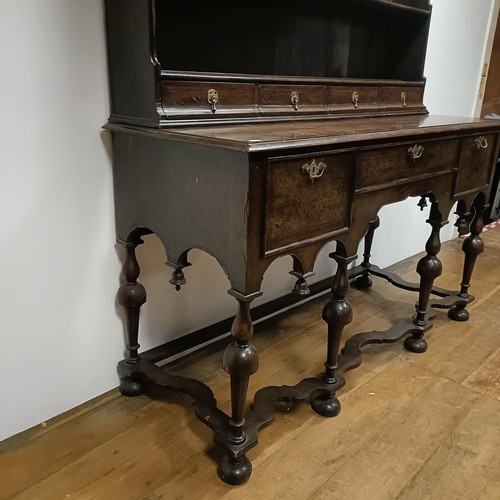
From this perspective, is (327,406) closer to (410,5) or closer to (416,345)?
(416,345)

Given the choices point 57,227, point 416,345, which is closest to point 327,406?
point 416,345

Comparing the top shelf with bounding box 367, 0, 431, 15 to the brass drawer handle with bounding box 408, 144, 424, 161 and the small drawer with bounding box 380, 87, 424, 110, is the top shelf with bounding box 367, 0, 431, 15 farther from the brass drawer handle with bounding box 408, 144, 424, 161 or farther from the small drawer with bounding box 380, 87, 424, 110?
the brass drawer handle with bounding box 408, 144, 424, 161

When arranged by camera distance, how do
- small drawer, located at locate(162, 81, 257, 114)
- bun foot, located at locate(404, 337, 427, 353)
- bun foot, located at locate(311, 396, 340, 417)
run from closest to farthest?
small drawer, located at locate(162, 81, 257, 114), bun foot, located at locate(311, 396, 340, 417), bun foot, located at locate(404, 337, 427, 353)

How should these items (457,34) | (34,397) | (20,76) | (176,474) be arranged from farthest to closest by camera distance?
(457,34) < (34,397) < (176,474) < (20,76)

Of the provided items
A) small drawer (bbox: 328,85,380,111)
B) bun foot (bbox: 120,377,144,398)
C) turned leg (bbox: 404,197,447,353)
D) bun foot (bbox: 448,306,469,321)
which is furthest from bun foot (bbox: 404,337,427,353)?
bun foot (bbox: 120,377,144,398)

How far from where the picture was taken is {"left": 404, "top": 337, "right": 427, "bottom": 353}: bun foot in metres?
1.95

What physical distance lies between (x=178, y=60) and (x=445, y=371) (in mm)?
1424

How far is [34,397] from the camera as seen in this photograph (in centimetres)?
143

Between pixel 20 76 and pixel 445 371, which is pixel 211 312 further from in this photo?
pixel 20 76

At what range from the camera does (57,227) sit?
136cm

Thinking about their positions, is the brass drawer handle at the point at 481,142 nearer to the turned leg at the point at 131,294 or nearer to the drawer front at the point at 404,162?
the drawer front at the point at 404,162

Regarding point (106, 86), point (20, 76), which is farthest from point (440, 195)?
point (20, 76)

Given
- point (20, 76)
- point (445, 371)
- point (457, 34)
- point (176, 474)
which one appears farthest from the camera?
point (457, 34)

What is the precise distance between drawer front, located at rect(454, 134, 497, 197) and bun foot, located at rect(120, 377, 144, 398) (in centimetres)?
131
